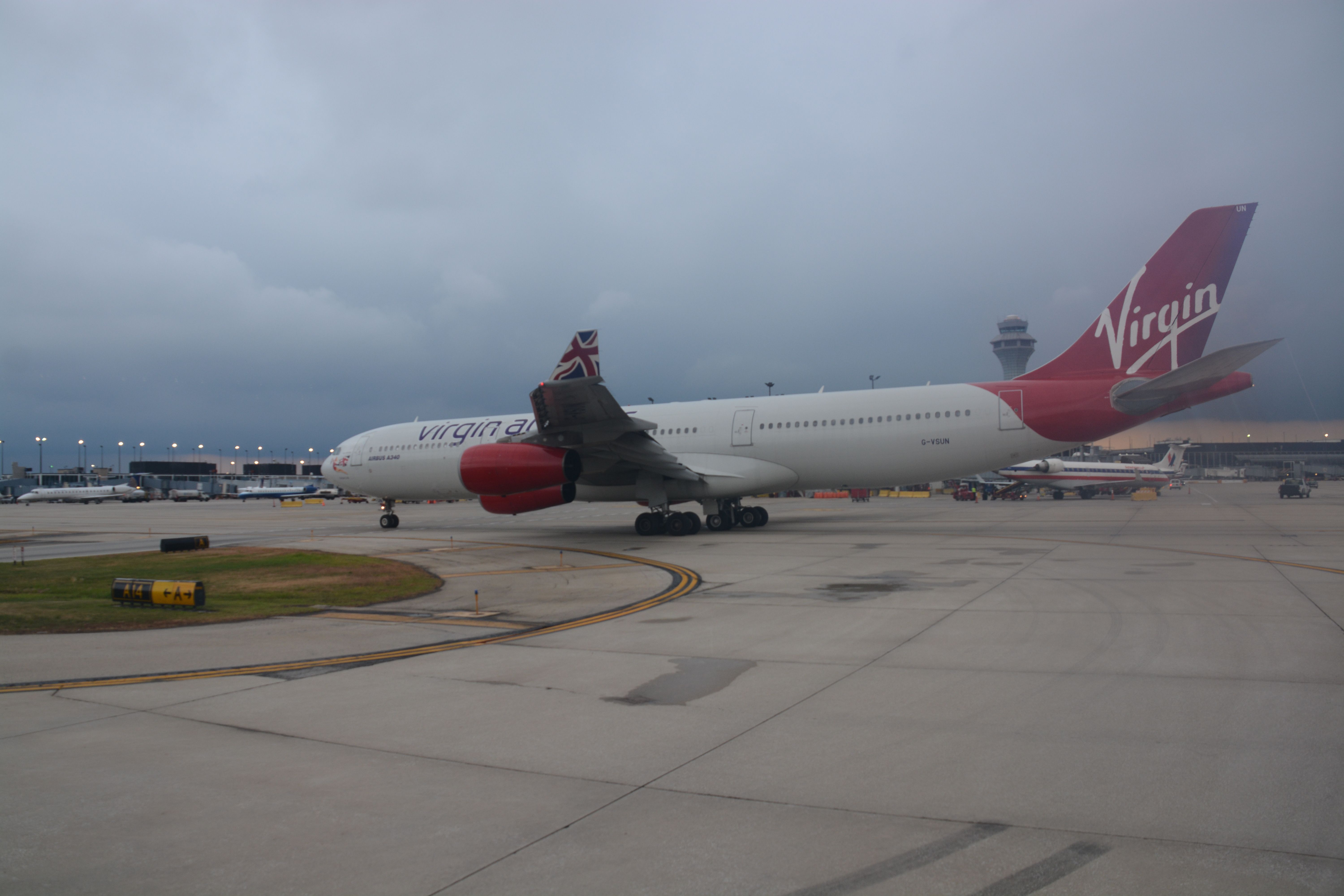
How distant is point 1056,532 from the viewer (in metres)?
20.9

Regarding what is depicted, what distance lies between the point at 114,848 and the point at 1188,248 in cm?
2153

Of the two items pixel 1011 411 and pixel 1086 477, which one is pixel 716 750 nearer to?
pixel 1011 411

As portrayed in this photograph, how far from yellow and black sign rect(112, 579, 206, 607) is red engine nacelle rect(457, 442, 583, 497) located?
8.73 meters

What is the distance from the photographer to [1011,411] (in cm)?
1944

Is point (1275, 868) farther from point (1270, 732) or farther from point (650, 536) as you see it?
point (650, 536)

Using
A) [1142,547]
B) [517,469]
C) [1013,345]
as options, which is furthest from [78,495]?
[1013,345]

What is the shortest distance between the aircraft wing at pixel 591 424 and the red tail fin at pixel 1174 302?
36.4ft

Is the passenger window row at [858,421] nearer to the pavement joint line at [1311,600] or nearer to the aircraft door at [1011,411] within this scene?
the aircraft door at [1011,411]

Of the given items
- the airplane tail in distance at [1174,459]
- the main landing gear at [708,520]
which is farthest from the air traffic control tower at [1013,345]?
the main landing gear at [708,520]

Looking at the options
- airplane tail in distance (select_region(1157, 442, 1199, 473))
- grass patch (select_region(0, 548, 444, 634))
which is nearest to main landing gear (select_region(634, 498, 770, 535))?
grass patch (select_region(0, 548, 444, 634))

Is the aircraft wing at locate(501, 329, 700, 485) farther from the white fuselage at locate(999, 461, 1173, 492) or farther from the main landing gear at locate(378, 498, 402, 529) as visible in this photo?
the white fuselage at locate(999, 461, 1173, 492)

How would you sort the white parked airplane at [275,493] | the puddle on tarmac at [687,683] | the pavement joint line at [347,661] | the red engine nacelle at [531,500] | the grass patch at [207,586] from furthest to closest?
the white parked airplane at [275,493] → the red engine nacelle at [531,500] → the grass patch at [207,586] → the pavement joint line at [347,661] → the puddle on tarmac at [687,683]

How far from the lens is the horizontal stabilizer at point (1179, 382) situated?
52.4 feet

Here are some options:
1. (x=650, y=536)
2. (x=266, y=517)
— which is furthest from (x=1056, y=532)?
(x=266, y=517)
